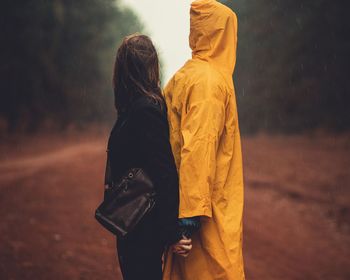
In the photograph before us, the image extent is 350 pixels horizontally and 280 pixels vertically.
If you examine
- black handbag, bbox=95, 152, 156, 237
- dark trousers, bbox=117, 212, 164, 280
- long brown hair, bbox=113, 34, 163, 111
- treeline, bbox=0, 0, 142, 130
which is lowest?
treeline, bbox=0, 0, 142, 130

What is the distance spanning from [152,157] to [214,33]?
3.13 ft

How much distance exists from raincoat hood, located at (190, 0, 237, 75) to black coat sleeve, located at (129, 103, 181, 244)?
23.3 inches

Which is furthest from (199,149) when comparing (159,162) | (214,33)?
(214,33)

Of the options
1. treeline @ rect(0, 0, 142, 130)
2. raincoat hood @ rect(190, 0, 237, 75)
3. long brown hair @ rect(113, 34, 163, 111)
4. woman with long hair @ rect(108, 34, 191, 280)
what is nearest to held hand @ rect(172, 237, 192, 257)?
woman with long hair @ rect(108, 34, 191, 280)

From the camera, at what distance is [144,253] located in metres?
2.46

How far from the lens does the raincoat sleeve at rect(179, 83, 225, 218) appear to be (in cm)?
242

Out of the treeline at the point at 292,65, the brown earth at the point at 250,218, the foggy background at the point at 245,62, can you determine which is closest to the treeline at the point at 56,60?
the foggy background at the point at 245,62

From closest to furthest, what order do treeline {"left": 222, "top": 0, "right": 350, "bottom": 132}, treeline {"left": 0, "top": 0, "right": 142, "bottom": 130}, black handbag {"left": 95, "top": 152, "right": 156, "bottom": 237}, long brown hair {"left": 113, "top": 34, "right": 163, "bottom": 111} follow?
black handbag {"left": 95, "top": 152, "right": 156, "bottom": 237} → long brown hair {"left": 113, "top": 34, "right": 163, "bottom": 111} → treeline {"left": 222, "top": 0, "right": 350, "bottom": 132} → treeline {"left": 0, "top": 0, "right": 142, "bottom": 130}

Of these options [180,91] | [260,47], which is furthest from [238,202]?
[260,47]

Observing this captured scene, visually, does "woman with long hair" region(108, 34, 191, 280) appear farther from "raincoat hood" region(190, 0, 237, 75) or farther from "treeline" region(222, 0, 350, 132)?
"treeline" region(222, 0, 350, 132)

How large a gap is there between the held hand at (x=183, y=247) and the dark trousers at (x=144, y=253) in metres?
0.09

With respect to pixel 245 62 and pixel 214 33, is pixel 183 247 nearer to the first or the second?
pixel 214 33

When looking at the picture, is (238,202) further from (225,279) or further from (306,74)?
(306,74)

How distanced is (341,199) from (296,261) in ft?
12.3
